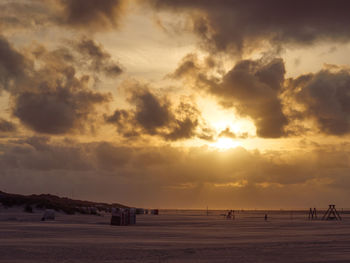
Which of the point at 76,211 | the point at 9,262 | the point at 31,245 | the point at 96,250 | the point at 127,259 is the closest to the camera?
the point at 9,262

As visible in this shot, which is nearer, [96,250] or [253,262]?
[253,262]

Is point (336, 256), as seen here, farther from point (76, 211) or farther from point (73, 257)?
point (76, 211)

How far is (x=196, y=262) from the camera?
19.5 meters

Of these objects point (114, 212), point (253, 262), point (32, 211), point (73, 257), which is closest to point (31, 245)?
point (73, 257)

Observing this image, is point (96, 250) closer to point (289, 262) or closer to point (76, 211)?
point (289, 262)

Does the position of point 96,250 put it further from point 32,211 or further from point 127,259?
point 32,211

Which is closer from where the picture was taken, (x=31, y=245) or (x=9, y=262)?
(x=9, y=262)

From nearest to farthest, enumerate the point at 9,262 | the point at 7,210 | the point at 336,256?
the point at 9,262 → the point at 336,256 → the point at 7,210

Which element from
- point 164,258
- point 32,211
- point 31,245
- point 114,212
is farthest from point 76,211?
point 164,258

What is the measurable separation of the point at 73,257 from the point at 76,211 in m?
81.5

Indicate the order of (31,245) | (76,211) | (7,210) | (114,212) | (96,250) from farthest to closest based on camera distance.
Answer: (76,211) < (7,210) < (114,212) < (31,245) < (96,250)

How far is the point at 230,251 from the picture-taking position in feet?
77.9

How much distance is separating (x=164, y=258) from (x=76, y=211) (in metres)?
82.3

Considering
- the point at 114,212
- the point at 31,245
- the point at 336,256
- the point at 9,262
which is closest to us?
the point at 9,262
